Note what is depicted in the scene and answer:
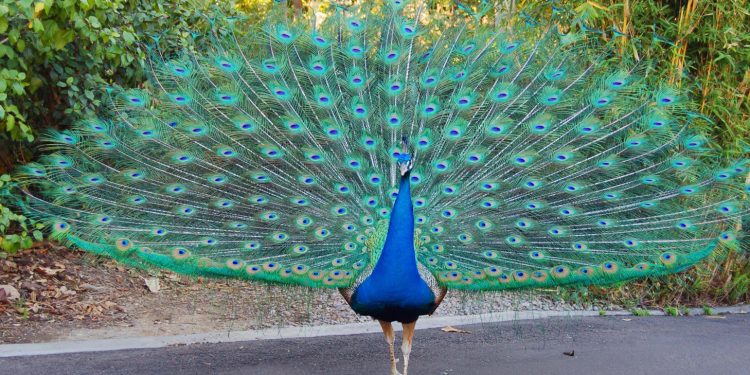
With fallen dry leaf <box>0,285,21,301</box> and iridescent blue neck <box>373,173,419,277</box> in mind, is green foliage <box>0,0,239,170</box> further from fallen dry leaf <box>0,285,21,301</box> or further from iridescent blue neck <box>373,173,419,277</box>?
iridescent blue neck <box>373,173,419,277</box>

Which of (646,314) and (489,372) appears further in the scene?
(646,314)

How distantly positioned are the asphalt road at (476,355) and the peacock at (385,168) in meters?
0.66

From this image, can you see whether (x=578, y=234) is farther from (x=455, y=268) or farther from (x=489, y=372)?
(x=489, y=372)

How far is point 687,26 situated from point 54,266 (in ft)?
17.3

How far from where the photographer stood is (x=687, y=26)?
6398 mm

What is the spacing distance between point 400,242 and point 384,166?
2.19 feet

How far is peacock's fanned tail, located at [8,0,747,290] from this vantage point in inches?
166

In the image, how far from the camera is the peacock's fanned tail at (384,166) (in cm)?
421

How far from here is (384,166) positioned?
4.43 m

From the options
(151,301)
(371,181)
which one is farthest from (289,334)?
(371,181)

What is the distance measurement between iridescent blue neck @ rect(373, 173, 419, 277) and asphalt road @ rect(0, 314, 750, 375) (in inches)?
44.5

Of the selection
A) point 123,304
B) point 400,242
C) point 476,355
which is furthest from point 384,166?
point 123,304

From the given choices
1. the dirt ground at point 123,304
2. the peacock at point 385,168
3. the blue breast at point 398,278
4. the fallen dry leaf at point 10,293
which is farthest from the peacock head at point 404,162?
the fallen dry leaf at point 10,293

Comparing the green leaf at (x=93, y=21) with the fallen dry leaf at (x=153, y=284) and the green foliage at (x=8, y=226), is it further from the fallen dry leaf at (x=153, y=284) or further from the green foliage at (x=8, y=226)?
the fallen dry leaf at (x=153, y=284)
